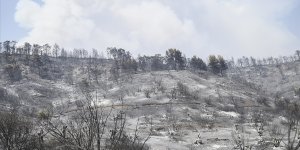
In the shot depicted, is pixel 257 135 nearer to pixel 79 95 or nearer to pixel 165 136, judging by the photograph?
pixel 165 136

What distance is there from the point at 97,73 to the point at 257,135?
10422cm

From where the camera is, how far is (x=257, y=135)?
182ft

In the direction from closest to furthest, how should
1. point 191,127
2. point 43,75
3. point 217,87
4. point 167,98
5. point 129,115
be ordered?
point 191,127
point 129,115
point 167,98
point 217,87
point 43,75

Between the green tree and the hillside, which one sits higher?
the green tree

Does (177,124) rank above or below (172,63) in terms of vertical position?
below

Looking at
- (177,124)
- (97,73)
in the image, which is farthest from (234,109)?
(97,73)

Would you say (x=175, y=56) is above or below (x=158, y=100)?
above

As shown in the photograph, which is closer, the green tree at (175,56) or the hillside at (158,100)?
the hillside at (158,100)

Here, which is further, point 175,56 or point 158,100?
point 175,56

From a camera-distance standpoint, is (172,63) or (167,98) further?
(172,63)

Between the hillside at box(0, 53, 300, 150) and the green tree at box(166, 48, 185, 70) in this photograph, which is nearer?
the hillside at box(0, 53, 300, 150)

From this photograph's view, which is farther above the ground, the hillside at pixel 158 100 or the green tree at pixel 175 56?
the green tree at pixel 175 56

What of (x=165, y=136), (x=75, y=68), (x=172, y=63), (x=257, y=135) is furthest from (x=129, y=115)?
(x=75, y=68)

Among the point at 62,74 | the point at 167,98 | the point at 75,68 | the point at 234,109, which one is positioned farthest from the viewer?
the point at 75,68
